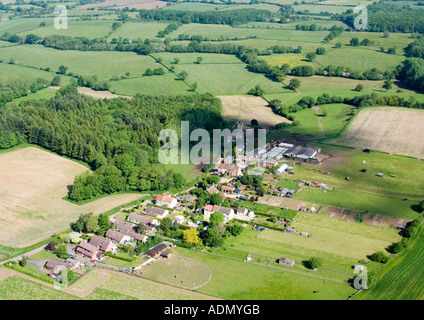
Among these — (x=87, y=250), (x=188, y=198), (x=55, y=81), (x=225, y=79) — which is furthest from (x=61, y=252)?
(x=225, y=79)

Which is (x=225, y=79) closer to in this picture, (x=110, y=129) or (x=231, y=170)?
(x=110, y=129)

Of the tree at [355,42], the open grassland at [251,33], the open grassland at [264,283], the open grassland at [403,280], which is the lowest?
the open grassland at [264,283]

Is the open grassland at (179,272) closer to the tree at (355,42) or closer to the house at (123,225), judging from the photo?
the house at (123,225)

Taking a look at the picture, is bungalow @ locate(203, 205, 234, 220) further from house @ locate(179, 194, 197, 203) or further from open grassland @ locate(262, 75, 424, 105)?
open grassland @ locate(262, 75, 424, 105)

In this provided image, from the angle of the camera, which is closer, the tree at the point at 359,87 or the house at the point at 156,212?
the house at the point at 156,212

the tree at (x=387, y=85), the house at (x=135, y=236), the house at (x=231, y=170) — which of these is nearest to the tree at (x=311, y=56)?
the tree at (x=387, y=85)

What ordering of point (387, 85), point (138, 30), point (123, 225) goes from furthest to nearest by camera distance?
point (138, 30) < point (387, 85) < point (123, 225)

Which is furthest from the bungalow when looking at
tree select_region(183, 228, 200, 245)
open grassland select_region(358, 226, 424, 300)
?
open grassland select_region(358, 226, 424, 300)
